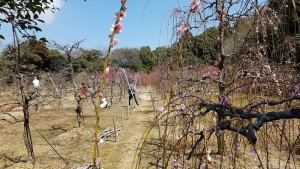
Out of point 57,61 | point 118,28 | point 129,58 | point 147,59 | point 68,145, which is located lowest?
point 68,145

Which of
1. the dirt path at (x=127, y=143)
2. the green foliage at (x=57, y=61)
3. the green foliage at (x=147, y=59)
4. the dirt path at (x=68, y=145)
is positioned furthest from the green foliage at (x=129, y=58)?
the dirt path at (x=127, y=143)

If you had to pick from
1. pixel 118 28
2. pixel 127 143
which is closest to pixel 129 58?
pixel 127 143

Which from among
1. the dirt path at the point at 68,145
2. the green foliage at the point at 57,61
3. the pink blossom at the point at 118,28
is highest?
the green foliage at the point at 57,61

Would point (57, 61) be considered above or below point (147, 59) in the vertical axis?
below

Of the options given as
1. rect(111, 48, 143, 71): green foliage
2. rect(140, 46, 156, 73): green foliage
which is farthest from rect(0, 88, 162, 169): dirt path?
rect(140, 46, 156, 73): green foliage

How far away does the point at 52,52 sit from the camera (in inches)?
814

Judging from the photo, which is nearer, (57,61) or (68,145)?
(68,145)

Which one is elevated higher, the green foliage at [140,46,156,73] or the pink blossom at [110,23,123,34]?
the green foliage at [140,46,156,73]

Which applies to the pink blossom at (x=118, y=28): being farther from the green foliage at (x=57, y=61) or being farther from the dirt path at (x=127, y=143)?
the green foliage at (x=57, y=61)

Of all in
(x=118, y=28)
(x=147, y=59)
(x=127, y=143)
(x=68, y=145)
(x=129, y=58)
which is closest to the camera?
(x=118, y=28)

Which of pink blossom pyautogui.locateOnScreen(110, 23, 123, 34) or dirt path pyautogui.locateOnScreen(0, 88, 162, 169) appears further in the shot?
dirt path pyautogui.locateOnScreen(0, 88, 162, 169)

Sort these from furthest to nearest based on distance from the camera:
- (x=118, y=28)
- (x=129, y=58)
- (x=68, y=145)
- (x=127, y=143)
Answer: (x=129, y=58)
(x=68, y=145)
(x=127, y=143)
(x=118, y=28)

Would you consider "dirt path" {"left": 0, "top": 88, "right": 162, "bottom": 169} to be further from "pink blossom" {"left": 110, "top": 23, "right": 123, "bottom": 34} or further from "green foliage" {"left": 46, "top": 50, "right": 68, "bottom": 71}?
"green foliage" {"left": 46, "top": 50, "right": 68, "bottom": 71}

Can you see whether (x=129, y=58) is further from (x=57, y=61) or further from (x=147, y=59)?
(x=57, y=61)
